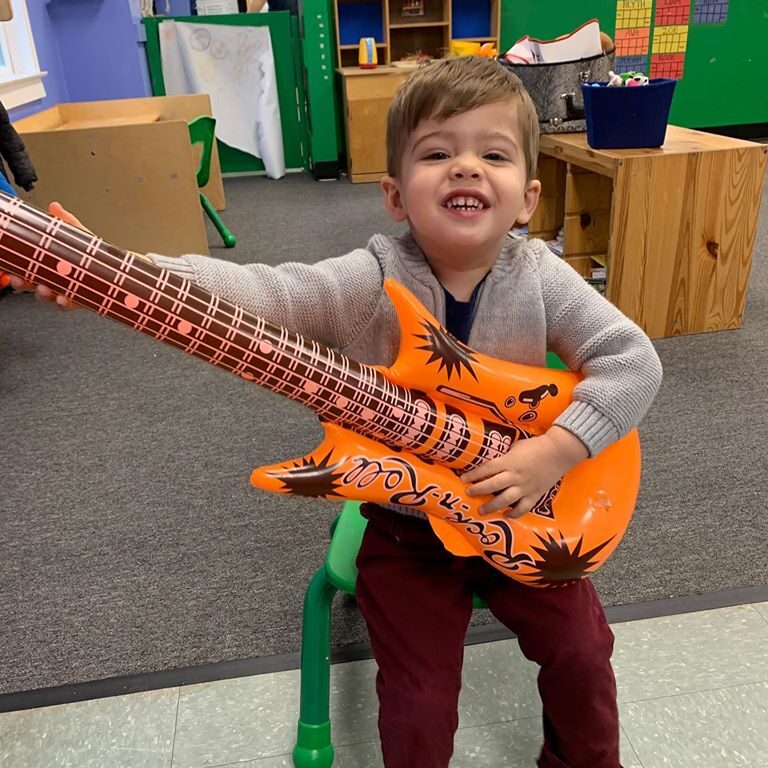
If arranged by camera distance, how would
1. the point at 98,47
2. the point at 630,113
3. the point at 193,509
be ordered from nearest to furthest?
the point at 193,509
the point at 630,113
the point at 98,47

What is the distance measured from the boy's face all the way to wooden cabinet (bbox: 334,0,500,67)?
4.14 metres

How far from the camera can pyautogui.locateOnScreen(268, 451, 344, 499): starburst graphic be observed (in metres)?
0.66

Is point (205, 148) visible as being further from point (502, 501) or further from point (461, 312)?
point (502, 501)

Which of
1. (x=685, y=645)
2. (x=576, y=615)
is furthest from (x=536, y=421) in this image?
(x=685, y=645)

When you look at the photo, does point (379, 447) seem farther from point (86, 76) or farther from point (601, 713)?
point (86, 76)

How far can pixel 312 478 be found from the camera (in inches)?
26.3

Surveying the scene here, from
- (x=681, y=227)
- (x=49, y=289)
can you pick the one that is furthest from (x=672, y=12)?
(x=49, y=289)

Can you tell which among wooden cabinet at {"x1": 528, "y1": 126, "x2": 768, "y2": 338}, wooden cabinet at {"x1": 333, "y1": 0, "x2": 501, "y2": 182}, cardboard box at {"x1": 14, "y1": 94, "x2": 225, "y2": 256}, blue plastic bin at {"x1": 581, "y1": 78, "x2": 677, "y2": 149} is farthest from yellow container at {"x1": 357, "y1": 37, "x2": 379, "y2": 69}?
blue plastic bin at {"x1": 581, "y1": 78, "x2": 677, "y2": 149}

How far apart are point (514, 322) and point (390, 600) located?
1.11 feet

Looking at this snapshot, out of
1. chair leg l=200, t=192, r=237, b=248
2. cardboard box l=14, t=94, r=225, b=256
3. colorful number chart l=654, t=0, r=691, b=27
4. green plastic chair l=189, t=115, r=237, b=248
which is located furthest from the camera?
colorful number chart l=654, t=0, r=691, b=27

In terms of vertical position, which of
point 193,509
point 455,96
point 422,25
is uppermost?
point 422,25

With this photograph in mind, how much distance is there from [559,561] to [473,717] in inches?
12.2

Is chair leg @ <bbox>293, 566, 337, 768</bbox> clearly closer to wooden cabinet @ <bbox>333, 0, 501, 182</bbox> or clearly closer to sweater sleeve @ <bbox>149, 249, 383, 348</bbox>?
sweater sleeve @ <bbox>149, 249, 383, 348</bbox>

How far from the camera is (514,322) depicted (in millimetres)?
789
